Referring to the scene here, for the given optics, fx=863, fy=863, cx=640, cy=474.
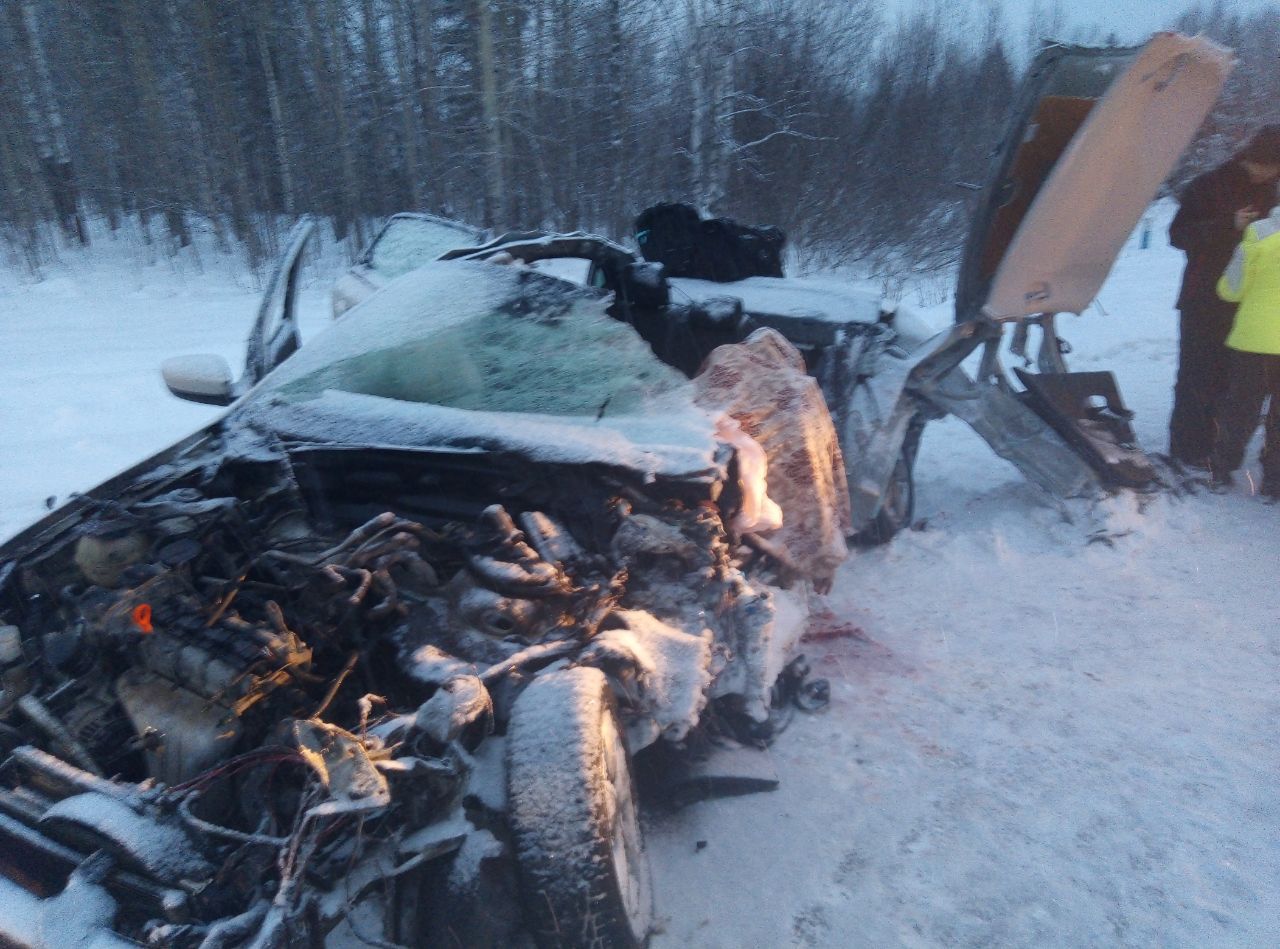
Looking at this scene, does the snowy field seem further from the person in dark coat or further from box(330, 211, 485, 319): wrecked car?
box(330, 211, 485, 319): wrecked car

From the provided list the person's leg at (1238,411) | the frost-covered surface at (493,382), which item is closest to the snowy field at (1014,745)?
the person's leg at (1238,411)

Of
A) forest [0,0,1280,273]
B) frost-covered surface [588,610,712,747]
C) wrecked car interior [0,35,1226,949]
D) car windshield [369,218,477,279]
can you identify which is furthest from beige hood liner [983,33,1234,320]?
forest [0,0,1280,273]

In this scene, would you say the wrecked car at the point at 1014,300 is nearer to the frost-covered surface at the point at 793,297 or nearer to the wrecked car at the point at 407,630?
the frost-covered surface at the point at 793,297

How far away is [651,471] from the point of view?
8.59 ft

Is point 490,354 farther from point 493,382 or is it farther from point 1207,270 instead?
point 1207,270

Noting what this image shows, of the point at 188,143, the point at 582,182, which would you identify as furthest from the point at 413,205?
the point at 188,143

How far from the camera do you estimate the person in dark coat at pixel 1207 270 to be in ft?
18.0

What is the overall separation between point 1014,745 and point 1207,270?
410cm

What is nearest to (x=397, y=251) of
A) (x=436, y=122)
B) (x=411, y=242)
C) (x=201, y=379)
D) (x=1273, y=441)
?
(x=411, y=242)

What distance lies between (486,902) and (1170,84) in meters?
5.20

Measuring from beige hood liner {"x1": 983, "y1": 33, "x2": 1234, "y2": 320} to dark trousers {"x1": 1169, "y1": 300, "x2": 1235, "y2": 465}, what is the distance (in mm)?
784

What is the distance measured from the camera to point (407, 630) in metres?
2.38

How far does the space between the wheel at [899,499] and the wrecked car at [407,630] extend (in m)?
1.63

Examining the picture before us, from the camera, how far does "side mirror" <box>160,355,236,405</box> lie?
3.52 metres
